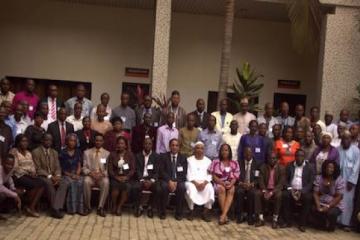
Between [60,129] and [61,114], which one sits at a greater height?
[61,114]

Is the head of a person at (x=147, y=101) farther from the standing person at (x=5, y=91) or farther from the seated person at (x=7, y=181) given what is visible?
the seated person at (x=7, y=181)

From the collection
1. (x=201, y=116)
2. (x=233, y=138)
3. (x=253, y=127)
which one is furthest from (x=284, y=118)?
(x=201, y=116)

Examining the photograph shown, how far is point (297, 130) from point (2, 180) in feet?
18.3

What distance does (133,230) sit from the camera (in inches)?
353

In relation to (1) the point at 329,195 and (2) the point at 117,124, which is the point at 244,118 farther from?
(2) the point at 117,124

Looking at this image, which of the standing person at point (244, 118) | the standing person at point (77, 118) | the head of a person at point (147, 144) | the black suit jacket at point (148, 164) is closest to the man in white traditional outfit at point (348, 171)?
the standing person at point (244, 118)

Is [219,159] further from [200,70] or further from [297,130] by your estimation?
[200,70]

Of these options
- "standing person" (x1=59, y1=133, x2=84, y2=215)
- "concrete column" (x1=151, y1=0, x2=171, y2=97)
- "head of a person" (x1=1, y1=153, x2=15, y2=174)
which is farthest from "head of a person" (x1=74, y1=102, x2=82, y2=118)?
"concrete column" (x1=151, y1=0, x2=171, y2=97)


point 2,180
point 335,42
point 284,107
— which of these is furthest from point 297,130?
point 2,180

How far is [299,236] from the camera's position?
9508 mm

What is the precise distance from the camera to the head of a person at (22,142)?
9.54 m

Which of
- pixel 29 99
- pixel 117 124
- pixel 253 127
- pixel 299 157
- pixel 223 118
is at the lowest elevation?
pixel 299 157

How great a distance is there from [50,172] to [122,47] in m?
6.41

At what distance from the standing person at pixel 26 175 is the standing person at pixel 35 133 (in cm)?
33
